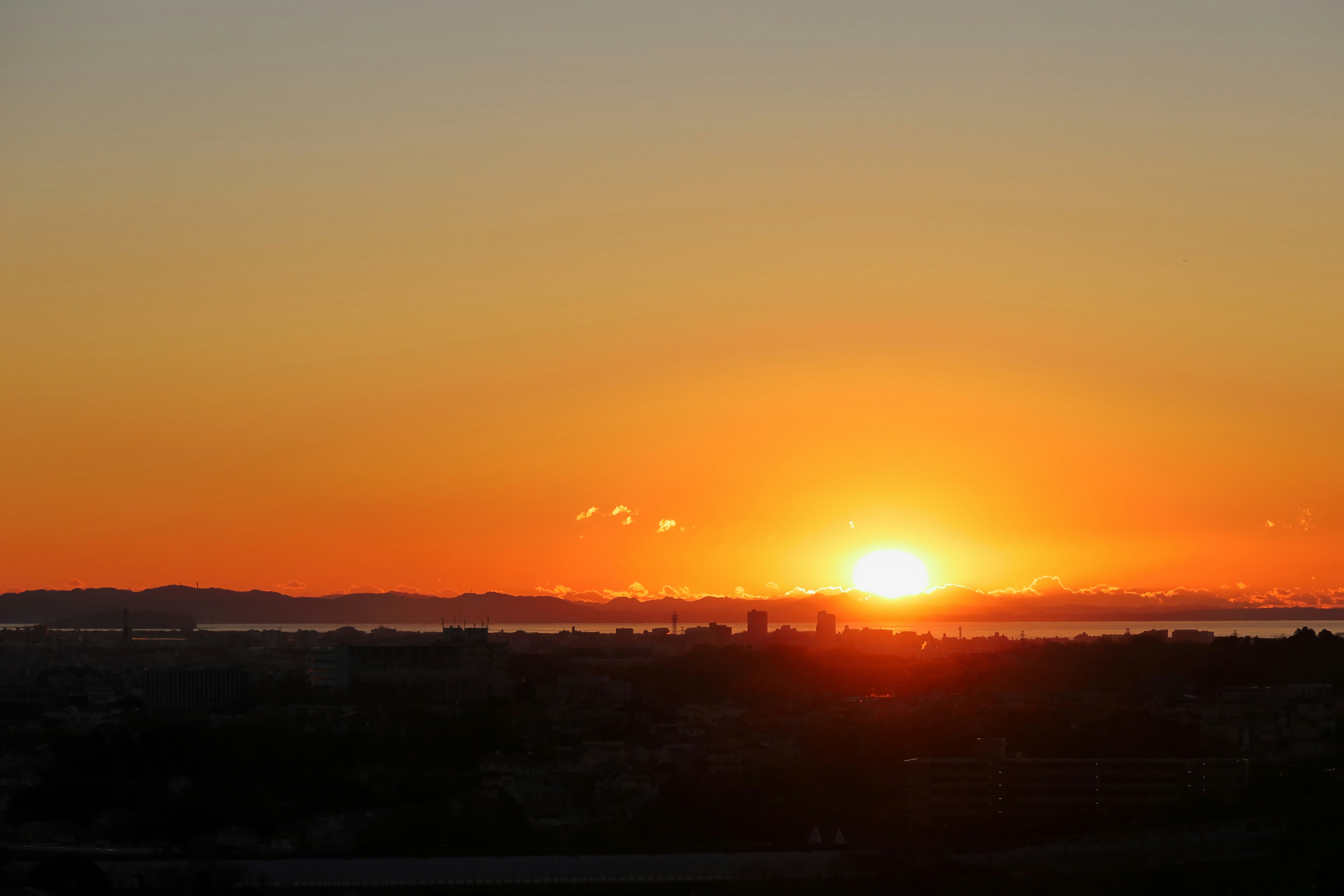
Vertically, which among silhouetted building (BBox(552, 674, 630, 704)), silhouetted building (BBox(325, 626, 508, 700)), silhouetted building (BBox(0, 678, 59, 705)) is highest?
silhouetted building (BBox(325, 626, 508, 700))

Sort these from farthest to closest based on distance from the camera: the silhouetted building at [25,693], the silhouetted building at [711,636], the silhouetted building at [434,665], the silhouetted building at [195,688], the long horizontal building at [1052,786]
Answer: the silhouetted building at [711,636] → the silhouetted building at [195,688] → the silhouetted building at [434,665] → the silhouetted building at [25,693] → the long horizontal building at [1052,786]

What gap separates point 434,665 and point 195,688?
22.2ft

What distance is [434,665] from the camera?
154ft

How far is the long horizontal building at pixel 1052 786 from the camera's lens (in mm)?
24000

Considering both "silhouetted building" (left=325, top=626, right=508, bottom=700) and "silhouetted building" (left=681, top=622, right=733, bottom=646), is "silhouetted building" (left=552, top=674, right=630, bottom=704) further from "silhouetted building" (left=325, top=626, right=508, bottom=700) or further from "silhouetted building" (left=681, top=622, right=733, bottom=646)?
"silhouetted building" (left=681, top=622, right=733, bottom=646)

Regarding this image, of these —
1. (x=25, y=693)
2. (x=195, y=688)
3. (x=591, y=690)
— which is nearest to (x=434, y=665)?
(x=591, y=690)

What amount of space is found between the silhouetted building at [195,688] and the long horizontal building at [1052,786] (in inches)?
952

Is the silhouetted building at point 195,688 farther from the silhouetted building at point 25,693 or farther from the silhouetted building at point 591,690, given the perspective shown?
the silhouetted building at point 591,690

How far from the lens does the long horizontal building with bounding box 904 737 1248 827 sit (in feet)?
78.7

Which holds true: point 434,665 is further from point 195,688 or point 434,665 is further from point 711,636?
point 711,636

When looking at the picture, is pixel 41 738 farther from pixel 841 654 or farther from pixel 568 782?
pixel 841 654

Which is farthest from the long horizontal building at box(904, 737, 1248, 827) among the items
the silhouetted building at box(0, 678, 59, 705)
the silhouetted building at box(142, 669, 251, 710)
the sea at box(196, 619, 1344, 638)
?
the sea at box(196, 619, 1344, 638)

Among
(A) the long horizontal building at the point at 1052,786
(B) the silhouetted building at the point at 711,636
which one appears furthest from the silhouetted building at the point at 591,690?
(B) the silhouetted building at the point at 711,636

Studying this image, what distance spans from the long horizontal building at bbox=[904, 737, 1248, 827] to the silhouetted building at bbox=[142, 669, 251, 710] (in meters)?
24.2
